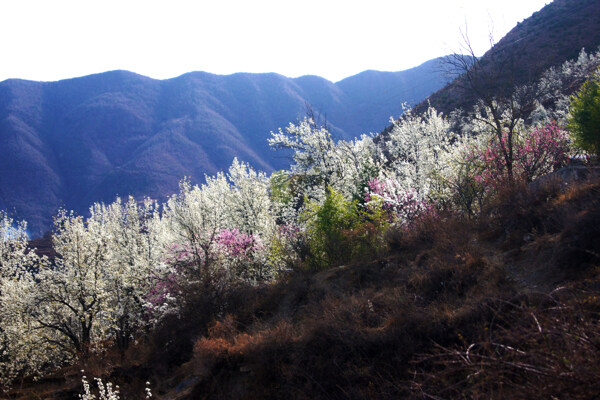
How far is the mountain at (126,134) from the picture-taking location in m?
123

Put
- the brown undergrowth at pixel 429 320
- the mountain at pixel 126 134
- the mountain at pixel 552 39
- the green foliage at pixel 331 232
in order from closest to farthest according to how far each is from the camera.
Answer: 1. the brown undergrowth at pixel 429 320
2. the green foliage at pixel 331 232
3. the mountain at pixel 552 39
4. the mountain at pixel 126 134

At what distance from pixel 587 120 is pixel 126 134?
6904 inches

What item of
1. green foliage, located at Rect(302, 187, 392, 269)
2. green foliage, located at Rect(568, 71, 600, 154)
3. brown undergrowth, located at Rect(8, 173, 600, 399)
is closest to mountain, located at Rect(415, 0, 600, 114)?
green foliage, located at Rect(568, 71, 600, 154)

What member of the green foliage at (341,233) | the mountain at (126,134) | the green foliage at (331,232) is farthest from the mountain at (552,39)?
the mountain at (126,134)

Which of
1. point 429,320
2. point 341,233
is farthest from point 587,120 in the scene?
point 429,320

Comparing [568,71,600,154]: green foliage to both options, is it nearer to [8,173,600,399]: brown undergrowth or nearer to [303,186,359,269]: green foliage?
[8,173,600,399]: brown undergrowth

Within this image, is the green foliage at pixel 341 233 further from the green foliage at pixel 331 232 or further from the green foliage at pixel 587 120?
the green foliage at pixel 587 120

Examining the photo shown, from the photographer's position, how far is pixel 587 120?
16203 mm

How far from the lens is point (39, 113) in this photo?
17262cm

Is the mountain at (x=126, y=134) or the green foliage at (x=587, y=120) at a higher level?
the mountain at (x=126, y=134)

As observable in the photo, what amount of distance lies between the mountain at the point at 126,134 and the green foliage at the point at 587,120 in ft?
312

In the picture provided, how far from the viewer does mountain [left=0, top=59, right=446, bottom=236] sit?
123 meters

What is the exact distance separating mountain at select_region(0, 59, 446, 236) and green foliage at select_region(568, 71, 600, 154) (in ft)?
312

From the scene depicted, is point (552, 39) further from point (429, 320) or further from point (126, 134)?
point (126, 134)
